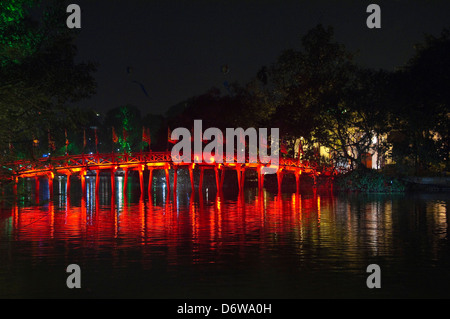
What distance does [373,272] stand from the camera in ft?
59.7

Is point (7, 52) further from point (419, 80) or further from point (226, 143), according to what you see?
point (226, 143)

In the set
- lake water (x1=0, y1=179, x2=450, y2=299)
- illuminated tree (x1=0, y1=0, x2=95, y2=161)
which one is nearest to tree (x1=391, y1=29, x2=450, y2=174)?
lake water (x1=0, y1=179, x2=450, y2=299)

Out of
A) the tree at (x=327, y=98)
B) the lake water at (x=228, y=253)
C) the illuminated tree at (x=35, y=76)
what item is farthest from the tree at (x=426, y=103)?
the illuminated tree at (x=35, y=76)

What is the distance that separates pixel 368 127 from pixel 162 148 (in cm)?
4064

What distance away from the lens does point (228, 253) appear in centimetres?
2197

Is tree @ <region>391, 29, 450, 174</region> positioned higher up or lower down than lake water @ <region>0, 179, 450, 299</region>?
higher up

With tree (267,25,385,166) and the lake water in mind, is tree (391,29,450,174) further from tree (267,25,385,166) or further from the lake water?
the lake water

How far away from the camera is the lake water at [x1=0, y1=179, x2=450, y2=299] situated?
16.4 metres

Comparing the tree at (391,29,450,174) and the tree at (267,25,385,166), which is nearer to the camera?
the tree at (391,29,450,174)

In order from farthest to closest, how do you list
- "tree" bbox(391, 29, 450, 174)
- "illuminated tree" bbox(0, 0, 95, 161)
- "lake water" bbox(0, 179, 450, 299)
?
1. "tree" bbox(391, 29, 450, 174)
2. "illuminated tree" bbox(0, 0, 95, 161)
3. "lake water" bbox(0, 179, 450, 299)

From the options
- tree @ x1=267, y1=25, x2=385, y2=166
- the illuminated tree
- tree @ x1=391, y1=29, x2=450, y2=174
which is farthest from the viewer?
tree @ x1=267, y1=25, x2=385, y2=166

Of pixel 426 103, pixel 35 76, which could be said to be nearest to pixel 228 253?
pixel 35 76

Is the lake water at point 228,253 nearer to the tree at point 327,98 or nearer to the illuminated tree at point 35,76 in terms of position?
the illuminated tree at point 35,76
